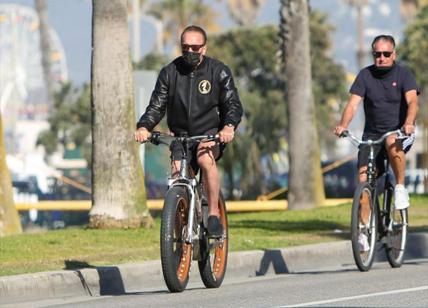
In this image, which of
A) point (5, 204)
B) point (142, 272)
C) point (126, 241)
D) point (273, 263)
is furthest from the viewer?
point (5, 204)

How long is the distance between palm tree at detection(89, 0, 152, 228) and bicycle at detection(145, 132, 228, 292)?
5.09 meters

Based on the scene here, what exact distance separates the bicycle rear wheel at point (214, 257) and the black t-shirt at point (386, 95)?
210 centimetres

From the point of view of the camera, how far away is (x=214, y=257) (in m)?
11.0

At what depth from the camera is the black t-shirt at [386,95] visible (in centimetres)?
1235

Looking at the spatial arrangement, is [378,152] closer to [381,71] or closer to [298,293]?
[381,71]

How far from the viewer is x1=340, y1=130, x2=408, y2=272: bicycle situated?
12.0m

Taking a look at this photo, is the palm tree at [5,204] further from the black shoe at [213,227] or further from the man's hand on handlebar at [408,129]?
the black shoe at [213,227]

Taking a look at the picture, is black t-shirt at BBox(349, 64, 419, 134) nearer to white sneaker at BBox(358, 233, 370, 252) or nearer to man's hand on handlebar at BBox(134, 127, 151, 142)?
white sneaker at BBox(358, 233, 370, 252)

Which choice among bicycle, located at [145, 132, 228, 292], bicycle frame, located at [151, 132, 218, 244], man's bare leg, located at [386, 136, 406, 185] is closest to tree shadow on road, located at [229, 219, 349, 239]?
man's bare leg, located at [386, 136, 406, 185]

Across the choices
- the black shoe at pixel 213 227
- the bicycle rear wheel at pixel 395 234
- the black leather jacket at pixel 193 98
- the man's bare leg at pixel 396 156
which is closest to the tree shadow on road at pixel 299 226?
the bicycle rear wheel at pixel 395 234

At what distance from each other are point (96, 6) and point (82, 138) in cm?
4413

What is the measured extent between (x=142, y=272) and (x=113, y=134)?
4279 millimetres

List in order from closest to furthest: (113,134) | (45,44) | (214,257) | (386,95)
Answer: (214,257) → (386,95) → (113,134) → (45,44)

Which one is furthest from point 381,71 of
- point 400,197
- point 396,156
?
point 400,197
